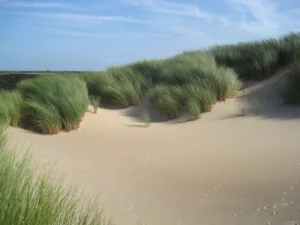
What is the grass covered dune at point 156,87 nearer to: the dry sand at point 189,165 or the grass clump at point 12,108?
the grass clump at point 12,108

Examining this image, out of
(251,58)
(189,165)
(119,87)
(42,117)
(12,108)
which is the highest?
(251,58)

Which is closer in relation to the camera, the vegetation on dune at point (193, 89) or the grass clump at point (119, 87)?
the vegetation on dune at point (193, 89)

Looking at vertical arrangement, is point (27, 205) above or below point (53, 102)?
below

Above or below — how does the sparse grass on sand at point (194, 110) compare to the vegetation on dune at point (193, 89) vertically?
below

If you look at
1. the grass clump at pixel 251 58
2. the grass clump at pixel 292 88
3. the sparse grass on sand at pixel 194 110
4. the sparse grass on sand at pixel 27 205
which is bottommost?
the sparse grass on sand at pixel 27 205

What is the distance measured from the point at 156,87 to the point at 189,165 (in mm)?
5359

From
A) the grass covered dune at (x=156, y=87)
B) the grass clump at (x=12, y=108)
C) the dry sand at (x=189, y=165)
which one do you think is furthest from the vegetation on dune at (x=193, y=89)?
the grass clump at (x=12, y=108)

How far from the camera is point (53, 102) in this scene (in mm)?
7965

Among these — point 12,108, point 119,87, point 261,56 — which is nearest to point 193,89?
point 119,87

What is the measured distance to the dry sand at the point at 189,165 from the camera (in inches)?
165

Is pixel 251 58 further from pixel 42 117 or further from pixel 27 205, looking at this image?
pixel 27 205

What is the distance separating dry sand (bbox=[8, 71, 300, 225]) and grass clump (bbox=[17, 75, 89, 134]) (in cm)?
31

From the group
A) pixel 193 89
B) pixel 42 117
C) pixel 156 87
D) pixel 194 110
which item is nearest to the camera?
pixel 42 117

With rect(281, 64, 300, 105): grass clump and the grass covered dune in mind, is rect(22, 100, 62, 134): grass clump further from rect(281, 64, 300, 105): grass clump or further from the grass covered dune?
rect(281, 64, 300, 105): grass clump
